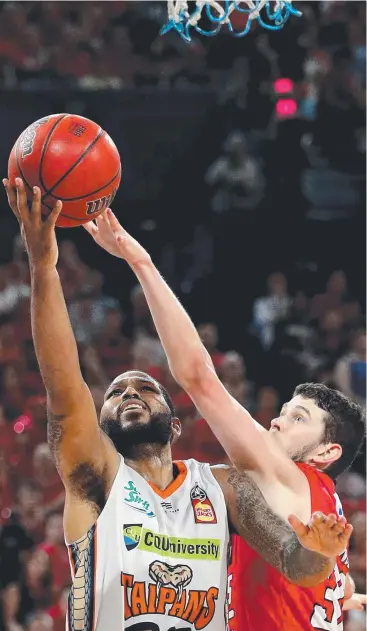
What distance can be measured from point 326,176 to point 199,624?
24.1 feet

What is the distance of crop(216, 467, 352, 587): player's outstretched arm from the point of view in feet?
11.6

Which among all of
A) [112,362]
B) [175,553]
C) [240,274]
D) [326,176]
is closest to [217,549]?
[175,553]

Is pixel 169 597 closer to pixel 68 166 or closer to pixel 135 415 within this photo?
pixel 135 415

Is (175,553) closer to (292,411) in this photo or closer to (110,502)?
(110,502)

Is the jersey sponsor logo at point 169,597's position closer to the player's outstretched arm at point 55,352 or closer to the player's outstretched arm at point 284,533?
the player's outstretched arm at point 284,533

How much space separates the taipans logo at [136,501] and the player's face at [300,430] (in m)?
0.63

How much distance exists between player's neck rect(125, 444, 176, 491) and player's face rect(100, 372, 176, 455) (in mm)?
30

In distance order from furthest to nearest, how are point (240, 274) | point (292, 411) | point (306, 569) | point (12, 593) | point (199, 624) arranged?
1. point (240, 274)
2. point (12, 593)
3. point (292, 411)
4. point (199, 624)
5. point (306, 569)

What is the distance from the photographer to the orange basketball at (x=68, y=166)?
157 inches

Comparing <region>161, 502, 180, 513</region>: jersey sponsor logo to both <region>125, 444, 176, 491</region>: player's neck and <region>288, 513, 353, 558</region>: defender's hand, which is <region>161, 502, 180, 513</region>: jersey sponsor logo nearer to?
<region>125, 444, 176, 491</region>: player's neck

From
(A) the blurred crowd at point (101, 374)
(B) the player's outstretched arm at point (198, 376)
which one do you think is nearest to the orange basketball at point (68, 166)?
(B) the player's outstretched arm at point (198, 376)

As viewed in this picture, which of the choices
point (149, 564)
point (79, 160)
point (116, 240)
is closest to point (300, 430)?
point (149, 564)

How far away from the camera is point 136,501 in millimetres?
4016

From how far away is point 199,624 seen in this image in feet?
13.0
